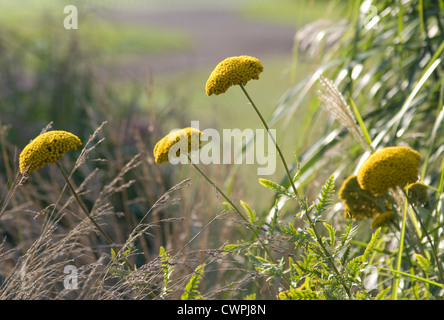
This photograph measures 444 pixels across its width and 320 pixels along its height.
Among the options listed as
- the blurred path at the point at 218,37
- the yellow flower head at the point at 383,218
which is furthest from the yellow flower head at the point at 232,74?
the blurred path at the point at 218,37

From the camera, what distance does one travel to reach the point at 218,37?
51.9 feet

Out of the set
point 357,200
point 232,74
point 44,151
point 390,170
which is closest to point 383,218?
point 357,200

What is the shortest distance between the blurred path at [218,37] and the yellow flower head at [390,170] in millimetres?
7241

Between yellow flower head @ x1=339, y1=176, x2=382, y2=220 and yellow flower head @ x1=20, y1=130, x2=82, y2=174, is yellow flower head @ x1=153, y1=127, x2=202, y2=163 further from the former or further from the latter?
yellow flower head @ x1=339, y1=176, x2=382, y2=220

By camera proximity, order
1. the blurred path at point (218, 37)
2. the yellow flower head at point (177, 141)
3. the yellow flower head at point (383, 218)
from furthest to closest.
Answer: the blurred path at point (218, 37) < the yellow flower head at point (383, 218) < the yellow flower head at point (177, 141)

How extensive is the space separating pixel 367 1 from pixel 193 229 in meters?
1.37

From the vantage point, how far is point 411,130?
2463 mm

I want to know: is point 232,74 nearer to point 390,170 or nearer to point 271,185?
point 271,185

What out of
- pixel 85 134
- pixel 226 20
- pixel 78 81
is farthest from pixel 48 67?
pixel 226 20

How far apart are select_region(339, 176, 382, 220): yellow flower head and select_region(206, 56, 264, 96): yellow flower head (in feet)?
1.48

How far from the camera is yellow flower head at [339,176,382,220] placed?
1656 millimetres

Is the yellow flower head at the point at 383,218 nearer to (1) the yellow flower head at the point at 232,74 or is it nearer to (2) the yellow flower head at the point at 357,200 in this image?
(2) the yellow flower head at the point at 357,200

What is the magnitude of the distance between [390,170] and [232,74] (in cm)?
43

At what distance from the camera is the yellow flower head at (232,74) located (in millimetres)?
1402
